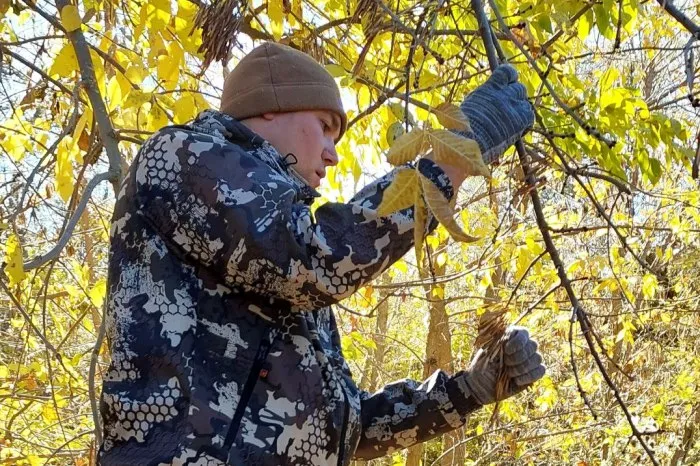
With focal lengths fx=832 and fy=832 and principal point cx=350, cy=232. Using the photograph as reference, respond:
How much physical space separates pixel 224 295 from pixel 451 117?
0.46 metres

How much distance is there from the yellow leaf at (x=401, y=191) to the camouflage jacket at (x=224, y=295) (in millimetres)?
269

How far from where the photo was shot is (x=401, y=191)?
867 mm

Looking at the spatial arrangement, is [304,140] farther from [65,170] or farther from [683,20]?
[65,170]

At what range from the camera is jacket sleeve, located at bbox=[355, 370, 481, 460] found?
163 cm

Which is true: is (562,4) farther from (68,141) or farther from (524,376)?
(68,141)

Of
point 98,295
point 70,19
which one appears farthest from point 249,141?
point 98,295

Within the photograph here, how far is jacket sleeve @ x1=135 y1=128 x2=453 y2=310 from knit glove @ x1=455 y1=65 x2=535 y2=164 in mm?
125

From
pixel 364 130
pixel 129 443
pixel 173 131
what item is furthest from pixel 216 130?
pixel 364 130

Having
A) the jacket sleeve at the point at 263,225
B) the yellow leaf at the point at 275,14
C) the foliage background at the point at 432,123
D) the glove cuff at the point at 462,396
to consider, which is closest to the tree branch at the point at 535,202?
the foliage background at the point at 432,123

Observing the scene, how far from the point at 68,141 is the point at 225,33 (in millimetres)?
802

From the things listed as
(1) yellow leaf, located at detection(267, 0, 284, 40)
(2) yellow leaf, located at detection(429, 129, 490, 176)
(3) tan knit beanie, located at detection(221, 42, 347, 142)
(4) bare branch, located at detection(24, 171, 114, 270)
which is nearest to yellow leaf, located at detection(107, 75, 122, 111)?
(4) bare branch, located at detection(24, 171, 114, 270)

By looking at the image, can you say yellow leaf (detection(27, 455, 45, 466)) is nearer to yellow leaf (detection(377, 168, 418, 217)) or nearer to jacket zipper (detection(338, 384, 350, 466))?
jacket zipper (detection(338, 384, 350, 466))

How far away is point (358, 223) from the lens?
115 cm

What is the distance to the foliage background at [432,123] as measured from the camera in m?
1.85
